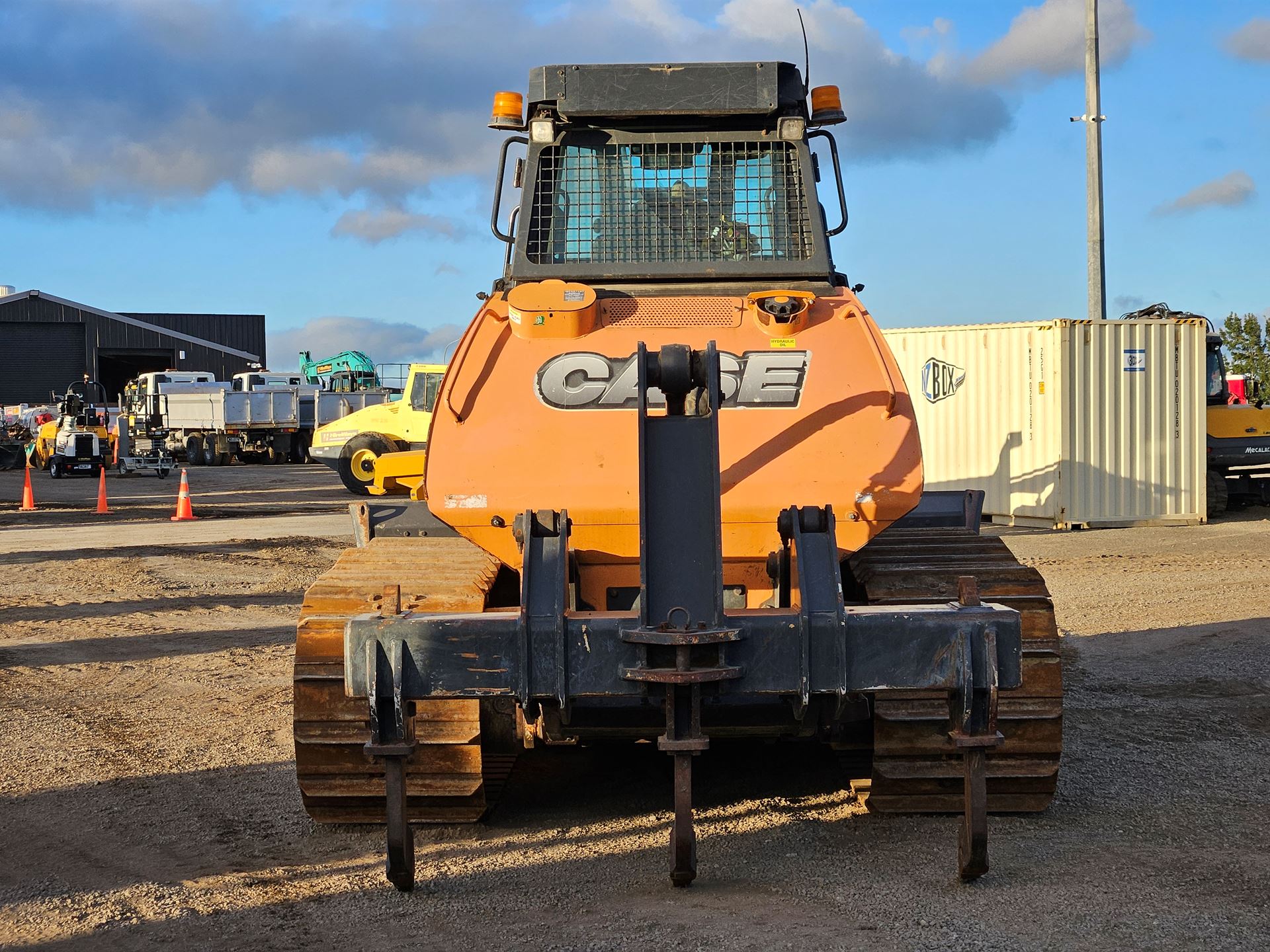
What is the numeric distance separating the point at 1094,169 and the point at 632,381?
19.1 meters

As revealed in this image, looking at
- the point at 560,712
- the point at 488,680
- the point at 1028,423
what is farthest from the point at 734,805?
the point at 1028,423

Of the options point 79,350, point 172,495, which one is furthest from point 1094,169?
point 79,350

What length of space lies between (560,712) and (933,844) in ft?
5.24

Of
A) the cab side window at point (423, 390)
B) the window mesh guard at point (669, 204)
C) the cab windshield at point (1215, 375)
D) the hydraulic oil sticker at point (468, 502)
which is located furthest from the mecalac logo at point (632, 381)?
the cab side window at point (423, 390)

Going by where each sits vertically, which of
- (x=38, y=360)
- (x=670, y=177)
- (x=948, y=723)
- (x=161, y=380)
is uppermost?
(x=38, y=360)

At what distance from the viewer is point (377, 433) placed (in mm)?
24547

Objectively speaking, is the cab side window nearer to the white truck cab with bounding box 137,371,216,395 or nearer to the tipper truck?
the tipper truck

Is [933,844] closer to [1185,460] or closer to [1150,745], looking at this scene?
[1150,745]

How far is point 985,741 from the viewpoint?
4.60 meters

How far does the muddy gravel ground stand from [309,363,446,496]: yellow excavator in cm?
1429

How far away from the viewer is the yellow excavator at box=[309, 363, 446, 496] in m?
23.5

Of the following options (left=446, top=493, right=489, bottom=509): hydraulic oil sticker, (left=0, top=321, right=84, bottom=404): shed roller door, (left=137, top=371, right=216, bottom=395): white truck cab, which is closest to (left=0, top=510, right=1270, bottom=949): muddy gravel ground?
(left=446, top=493, right=489, bottom=509): hydraulic oil sticker

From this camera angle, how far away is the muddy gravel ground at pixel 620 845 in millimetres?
4543

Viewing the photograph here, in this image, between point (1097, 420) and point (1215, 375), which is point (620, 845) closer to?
point (1097, 420)
